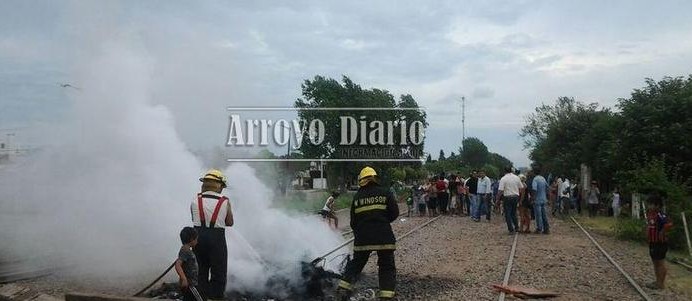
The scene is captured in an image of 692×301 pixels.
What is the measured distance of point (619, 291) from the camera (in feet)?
28.1

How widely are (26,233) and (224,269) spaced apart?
6.20 m

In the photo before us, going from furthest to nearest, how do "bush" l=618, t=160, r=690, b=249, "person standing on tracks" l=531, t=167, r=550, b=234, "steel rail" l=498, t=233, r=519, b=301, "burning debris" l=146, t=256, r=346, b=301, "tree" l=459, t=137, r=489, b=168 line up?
"tree" l=459, t=137, r=489, b=168
"person standing on tracks" l=531, t=167, r=550, b=234
"bush" l=618, t=160, r=690, b=249
"steel rail" l=498, t=233, r=519, b=301
"burning debris" l=146, t=256, r=346, b=301

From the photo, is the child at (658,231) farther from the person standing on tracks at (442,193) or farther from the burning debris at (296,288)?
the person standing on tracks at (442,193)

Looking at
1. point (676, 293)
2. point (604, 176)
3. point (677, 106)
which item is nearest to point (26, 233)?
point (676, 293)

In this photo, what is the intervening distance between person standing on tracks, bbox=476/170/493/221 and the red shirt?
10189 mm

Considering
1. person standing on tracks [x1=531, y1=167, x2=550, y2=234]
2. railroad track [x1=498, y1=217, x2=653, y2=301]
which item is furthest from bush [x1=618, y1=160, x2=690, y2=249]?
person standing on tracks [x1=531, y1=167, x2=550, y2=234]

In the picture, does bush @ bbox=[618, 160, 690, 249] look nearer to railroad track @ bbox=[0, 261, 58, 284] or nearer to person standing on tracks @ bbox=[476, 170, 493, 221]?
person standing on tracks @ bbox=[476, 170, 493, 221]

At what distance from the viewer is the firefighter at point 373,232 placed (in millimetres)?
7273

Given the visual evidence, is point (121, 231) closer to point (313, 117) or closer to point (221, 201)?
point (221, 201)

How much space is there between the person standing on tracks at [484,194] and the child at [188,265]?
14272mm

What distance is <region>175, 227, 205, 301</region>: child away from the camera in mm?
5598

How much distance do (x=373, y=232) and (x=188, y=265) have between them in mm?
2442

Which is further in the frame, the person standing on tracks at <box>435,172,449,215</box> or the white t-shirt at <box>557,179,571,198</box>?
the white t-shirt at <box>557,179,571,198</box>

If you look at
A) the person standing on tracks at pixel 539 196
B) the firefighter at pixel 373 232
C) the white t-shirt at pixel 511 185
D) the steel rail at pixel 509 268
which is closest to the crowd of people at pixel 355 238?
the firefighter at pixel 373 232
